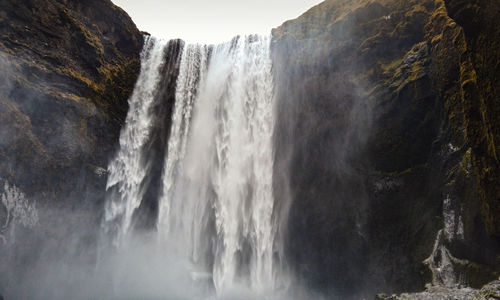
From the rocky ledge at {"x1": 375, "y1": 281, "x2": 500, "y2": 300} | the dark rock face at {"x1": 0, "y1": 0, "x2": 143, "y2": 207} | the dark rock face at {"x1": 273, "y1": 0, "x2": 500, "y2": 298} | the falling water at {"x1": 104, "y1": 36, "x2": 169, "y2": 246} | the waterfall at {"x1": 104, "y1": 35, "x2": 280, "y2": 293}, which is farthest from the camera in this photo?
the waterfall at {"x1": 104, "y1": 35, "x2": 280, "y2": 293}

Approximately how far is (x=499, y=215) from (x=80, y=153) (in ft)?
59.2

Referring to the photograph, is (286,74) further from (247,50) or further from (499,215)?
(499,215)

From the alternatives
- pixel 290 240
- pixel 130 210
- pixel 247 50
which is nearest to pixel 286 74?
pixel 247 50

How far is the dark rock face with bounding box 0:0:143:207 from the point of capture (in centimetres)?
1405

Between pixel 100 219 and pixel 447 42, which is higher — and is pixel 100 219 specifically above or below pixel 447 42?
below

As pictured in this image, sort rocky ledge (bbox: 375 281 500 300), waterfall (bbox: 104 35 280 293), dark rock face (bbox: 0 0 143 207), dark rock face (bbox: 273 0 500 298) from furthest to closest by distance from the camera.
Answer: waterfall (bbox: 104 35 280 293)
dark rock face (bbox: 0 0 143 207)
dark rock face (bbox: 273 0 500 298)
rocky ledge (bbox: 375 281 500 300)

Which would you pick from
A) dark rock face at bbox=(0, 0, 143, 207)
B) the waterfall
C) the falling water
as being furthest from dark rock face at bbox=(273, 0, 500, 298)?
dark rock face at bbox=(0, 0, 143, 207)

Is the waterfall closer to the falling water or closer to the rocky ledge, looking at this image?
the falling water

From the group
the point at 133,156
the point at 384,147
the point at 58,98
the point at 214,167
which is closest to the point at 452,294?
the point at 384,147

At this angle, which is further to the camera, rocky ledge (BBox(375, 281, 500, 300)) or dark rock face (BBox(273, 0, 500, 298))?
dark rock face (BBox(273, 0, 500, 298))

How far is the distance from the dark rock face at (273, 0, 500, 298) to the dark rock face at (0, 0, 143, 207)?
→ 1084 cm

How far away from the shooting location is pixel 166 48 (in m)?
23.0

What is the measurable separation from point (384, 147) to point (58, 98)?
1694 centimetres

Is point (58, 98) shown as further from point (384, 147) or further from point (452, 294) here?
point (452, 294)
